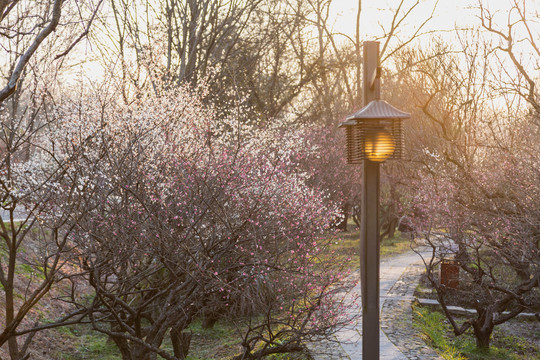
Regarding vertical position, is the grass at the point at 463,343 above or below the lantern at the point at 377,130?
below

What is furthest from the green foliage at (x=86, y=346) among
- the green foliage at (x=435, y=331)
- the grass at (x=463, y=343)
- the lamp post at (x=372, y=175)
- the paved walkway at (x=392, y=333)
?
the lamp post at (x=372, y=175)

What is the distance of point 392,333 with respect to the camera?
11078 millimetres

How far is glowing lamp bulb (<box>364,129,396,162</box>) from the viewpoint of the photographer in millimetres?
6457

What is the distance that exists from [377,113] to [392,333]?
602 cm

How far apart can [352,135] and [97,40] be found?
11944 mm

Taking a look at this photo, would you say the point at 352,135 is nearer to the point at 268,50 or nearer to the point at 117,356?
the point at 117,356

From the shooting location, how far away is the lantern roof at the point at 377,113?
249 inches

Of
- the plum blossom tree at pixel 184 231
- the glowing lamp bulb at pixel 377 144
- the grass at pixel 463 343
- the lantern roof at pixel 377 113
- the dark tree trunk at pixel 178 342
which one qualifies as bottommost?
the grass at pixel 463 343

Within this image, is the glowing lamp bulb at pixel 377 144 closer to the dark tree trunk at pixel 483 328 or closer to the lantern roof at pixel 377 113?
the lantern roof at pixel 377 113

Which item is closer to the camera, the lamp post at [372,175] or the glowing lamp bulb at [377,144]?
the lamp post at [372,175]

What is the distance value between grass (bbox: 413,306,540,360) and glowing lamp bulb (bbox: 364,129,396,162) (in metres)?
5.21

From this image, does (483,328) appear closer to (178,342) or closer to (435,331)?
(435,331)

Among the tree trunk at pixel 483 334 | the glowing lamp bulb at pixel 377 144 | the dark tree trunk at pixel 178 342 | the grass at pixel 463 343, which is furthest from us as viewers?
the tree trunk at pixel 483 334

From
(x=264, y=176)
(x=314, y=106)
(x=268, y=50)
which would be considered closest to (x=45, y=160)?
(x=264, y=176)
